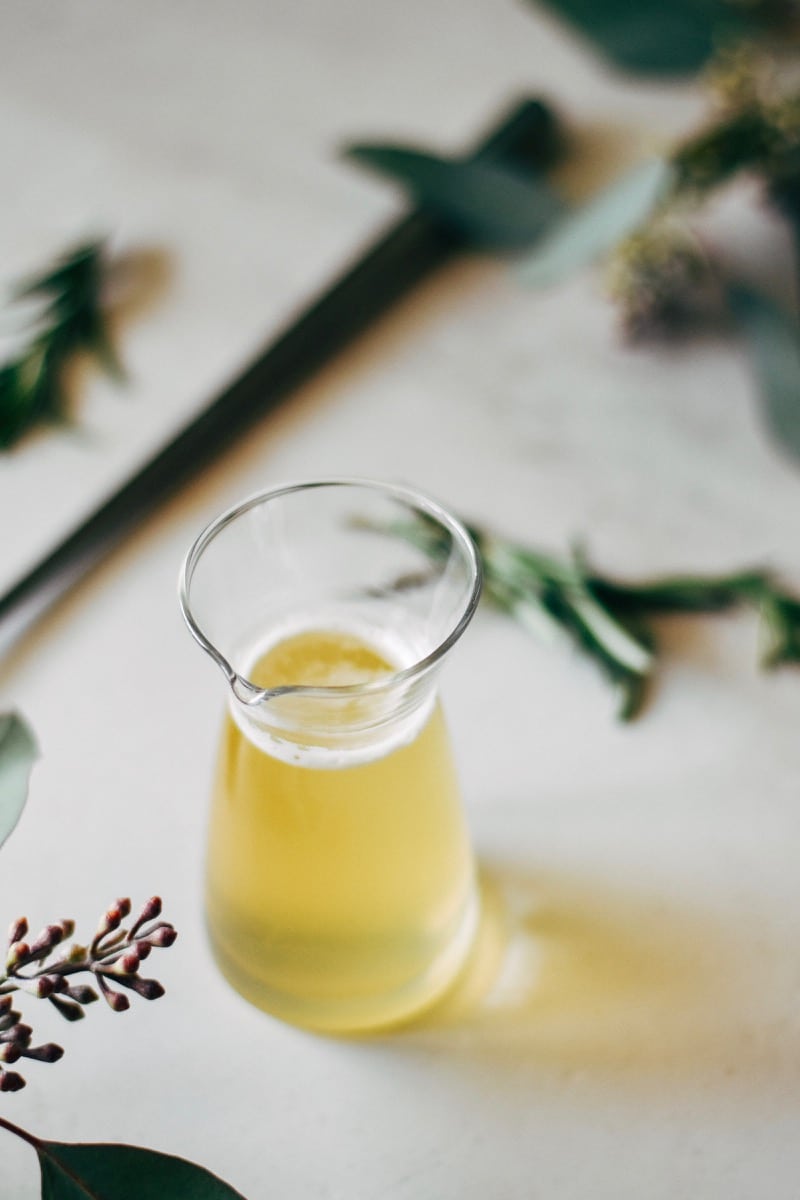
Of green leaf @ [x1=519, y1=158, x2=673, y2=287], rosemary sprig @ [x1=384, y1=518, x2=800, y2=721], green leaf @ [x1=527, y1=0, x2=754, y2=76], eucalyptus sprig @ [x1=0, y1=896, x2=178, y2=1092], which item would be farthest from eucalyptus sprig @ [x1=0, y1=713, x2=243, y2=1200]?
green leaf @ [x1=527, y1=0, x2=754, y2=76]

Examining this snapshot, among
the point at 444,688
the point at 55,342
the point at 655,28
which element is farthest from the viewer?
the point at 655,28

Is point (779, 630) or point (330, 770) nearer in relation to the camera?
point (330, 770)

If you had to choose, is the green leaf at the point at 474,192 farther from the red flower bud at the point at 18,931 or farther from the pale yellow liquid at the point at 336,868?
the red flower bud at the point at 18,931

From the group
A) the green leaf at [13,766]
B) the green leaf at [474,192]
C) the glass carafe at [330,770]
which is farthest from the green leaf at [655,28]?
the green leaf at [13,766]

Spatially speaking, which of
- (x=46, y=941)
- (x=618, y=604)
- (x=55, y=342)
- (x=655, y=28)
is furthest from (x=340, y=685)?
(x=655, y=28)

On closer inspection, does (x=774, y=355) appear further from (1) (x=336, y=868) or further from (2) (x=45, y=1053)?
(2) (x=45, y=1053)

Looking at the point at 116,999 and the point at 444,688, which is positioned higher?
the point at 116,999

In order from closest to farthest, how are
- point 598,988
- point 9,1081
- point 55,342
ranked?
point 9,1081, point 598,988, point 55,342
